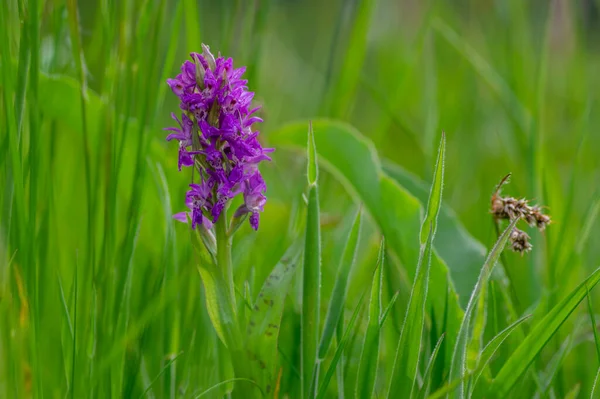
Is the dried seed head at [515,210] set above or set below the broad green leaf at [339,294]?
above

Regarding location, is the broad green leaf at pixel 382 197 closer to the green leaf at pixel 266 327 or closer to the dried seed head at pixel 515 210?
the dried seed head at pixel 515 210

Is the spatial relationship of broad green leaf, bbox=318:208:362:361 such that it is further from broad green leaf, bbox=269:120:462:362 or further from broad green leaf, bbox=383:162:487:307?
broad green leaf, bbox=383:162:487:307

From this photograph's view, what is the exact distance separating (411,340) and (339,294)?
14 centimetres

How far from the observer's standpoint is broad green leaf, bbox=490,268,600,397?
33.7 inches

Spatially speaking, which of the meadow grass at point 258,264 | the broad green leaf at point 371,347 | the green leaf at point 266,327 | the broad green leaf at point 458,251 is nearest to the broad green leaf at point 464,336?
the meadow grass at point 258,264

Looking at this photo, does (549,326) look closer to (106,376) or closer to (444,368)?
(444,368)

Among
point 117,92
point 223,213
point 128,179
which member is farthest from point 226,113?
point 128,179

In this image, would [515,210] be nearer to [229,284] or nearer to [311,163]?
[311,163]

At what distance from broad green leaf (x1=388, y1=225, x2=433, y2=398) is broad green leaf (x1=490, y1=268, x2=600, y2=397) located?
0.12 m

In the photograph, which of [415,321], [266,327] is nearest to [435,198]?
[415,321]

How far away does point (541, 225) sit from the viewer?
39.6 inches

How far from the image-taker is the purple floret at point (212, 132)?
2.96 ft

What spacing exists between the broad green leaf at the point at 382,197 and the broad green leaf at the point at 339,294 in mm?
167

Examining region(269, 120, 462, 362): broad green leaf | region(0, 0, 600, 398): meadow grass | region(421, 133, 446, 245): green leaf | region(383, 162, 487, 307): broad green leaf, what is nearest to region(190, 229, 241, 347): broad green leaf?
region(0, 0, 600, 398): meadow grass
